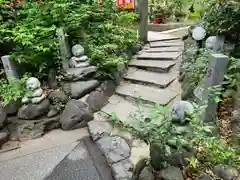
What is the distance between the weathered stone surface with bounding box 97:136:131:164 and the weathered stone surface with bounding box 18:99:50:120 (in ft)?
3.90

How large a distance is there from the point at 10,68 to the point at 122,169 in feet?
8.99

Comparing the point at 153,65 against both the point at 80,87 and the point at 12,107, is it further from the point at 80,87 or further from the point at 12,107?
the point at 12,107

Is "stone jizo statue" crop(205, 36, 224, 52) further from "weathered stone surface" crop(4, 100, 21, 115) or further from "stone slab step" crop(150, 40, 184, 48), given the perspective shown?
"weathered stone surface" crop(4, 100, 21, 115)

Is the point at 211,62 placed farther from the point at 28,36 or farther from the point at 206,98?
the point at 28,36

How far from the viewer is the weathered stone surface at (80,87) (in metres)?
4.42

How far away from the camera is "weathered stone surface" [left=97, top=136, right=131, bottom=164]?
3.29 metres

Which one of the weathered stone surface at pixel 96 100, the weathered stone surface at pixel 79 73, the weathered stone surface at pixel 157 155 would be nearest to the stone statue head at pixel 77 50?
the weathered stone surface at pixel 79 73

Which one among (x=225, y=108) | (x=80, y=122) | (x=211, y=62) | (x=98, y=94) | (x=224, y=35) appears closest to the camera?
(x=211, y=62)

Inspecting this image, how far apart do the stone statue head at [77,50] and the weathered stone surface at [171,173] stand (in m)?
2.92

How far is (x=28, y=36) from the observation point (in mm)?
4250

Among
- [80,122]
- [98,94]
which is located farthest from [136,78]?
[80,122]

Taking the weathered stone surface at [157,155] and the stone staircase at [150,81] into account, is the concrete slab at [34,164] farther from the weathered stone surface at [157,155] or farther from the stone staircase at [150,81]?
the weathered stone surface at [157,155]

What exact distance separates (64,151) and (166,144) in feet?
6.05

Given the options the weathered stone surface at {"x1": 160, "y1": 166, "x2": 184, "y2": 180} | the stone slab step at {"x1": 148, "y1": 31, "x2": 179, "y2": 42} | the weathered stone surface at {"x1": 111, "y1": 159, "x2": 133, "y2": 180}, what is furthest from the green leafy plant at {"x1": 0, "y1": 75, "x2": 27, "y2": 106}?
the stone slab step at {"x1": 148, "y1": 31, "x2": 179, "y2": 42}
